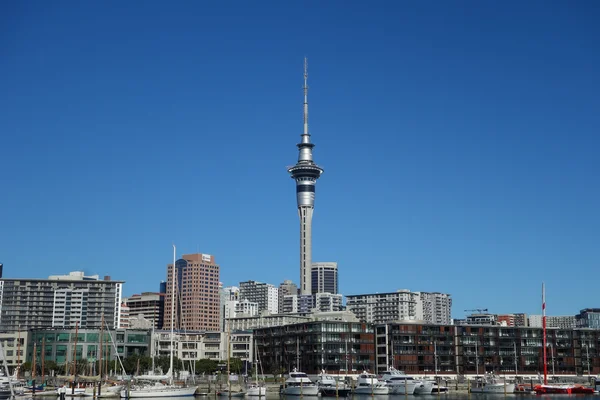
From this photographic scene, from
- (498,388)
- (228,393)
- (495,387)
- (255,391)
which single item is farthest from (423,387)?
(228,393)

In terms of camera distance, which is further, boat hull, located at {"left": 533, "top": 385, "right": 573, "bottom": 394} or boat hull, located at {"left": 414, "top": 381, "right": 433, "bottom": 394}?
boat hull, located at {"left": 533, "top": 385, "right": 573, "bottom": 394}

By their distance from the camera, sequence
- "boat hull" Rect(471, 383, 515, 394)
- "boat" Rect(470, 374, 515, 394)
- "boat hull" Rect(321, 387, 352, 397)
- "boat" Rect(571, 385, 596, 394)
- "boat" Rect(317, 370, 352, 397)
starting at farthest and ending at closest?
"boat" Rect(571, 385, 596, 394), "boat hull" Rect(471, 383, 515, 394), "boat" Rect(470, 374, 515, 394), "boat" Rect(317, 370, 352, 397), "boat hull" Rect(321, 387, 352, 397)

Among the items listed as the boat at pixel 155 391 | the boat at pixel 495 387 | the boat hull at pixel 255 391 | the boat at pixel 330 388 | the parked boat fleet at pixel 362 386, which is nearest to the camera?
the boat at pixel 155 391

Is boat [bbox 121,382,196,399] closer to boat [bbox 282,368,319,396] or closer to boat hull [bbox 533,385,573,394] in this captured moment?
boat [bbox 282,368,319,396]

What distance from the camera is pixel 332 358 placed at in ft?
655

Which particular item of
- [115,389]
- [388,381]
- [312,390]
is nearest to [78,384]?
[115,389]

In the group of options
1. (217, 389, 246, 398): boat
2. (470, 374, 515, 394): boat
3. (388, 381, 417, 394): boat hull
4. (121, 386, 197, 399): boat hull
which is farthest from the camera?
(470, 374, 515, 394): boat

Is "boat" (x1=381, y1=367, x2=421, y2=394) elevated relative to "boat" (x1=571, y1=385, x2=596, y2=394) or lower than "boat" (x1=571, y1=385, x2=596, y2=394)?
elevated

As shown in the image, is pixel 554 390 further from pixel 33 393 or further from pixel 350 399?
pixel 33 393

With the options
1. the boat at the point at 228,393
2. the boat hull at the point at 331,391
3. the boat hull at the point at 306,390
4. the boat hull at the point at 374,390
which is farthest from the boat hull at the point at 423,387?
the boat at the point at 228,393

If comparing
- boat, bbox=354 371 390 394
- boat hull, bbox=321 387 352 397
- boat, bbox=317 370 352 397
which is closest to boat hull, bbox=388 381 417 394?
boat, bbox=354 371 390 394

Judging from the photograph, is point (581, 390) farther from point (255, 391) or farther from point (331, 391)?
point (255, 391)

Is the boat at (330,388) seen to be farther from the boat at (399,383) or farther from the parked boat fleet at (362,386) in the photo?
the boat at (399,383)

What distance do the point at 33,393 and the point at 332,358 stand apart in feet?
280
